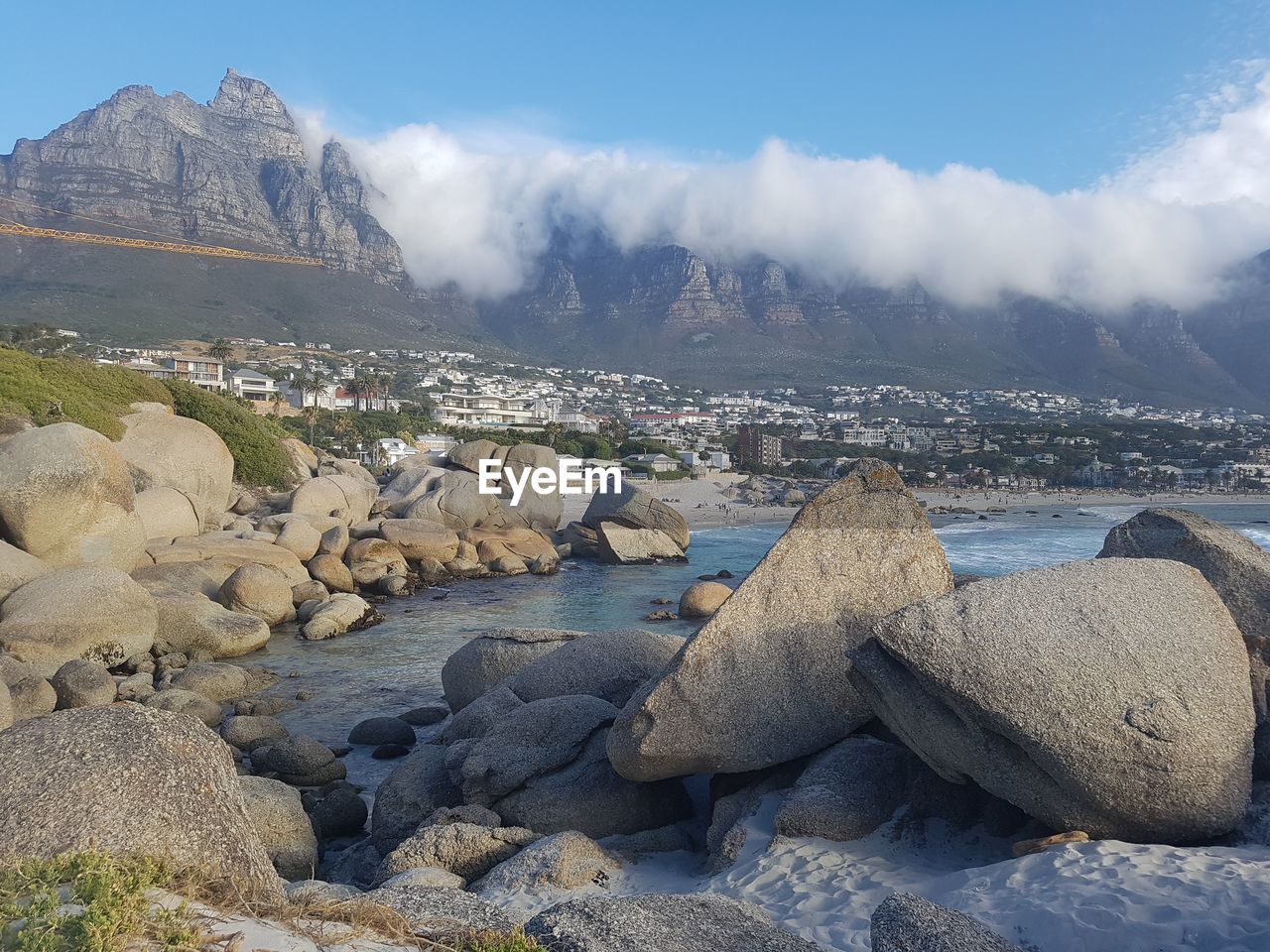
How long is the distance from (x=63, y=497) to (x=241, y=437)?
74.8 ft

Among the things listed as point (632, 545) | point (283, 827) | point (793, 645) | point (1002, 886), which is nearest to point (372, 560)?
point (632, 545)

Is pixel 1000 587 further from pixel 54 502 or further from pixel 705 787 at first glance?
pixel 54 502

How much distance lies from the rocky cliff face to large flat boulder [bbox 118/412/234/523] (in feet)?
492

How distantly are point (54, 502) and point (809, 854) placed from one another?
17677 millimetres

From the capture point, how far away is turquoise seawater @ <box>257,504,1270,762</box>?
17.1 meters

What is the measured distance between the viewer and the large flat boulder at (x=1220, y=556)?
837 cm

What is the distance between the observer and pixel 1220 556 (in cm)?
912

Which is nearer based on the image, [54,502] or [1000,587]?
[1000,587]

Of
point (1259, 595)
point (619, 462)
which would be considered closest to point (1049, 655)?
point (1259, 595)

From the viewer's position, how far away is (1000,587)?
719 cm

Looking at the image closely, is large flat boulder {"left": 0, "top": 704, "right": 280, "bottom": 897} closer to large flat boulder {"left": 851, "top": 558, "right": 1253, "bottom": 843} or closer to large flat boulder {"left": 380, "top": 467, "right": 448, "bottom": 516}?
large flat boulder {"left": 851, "top": 558, "right": 1253, "bottom": 843}

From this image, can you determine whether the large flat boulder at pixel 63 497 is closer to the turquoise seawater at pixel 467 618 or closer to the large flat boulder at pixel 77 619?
the large flat boulder at pixel 77 619

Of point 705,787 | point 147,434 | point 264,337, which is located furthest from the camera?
point 264,337

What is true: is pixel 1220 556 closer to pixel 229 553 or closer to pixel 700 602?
pixel 700 602
